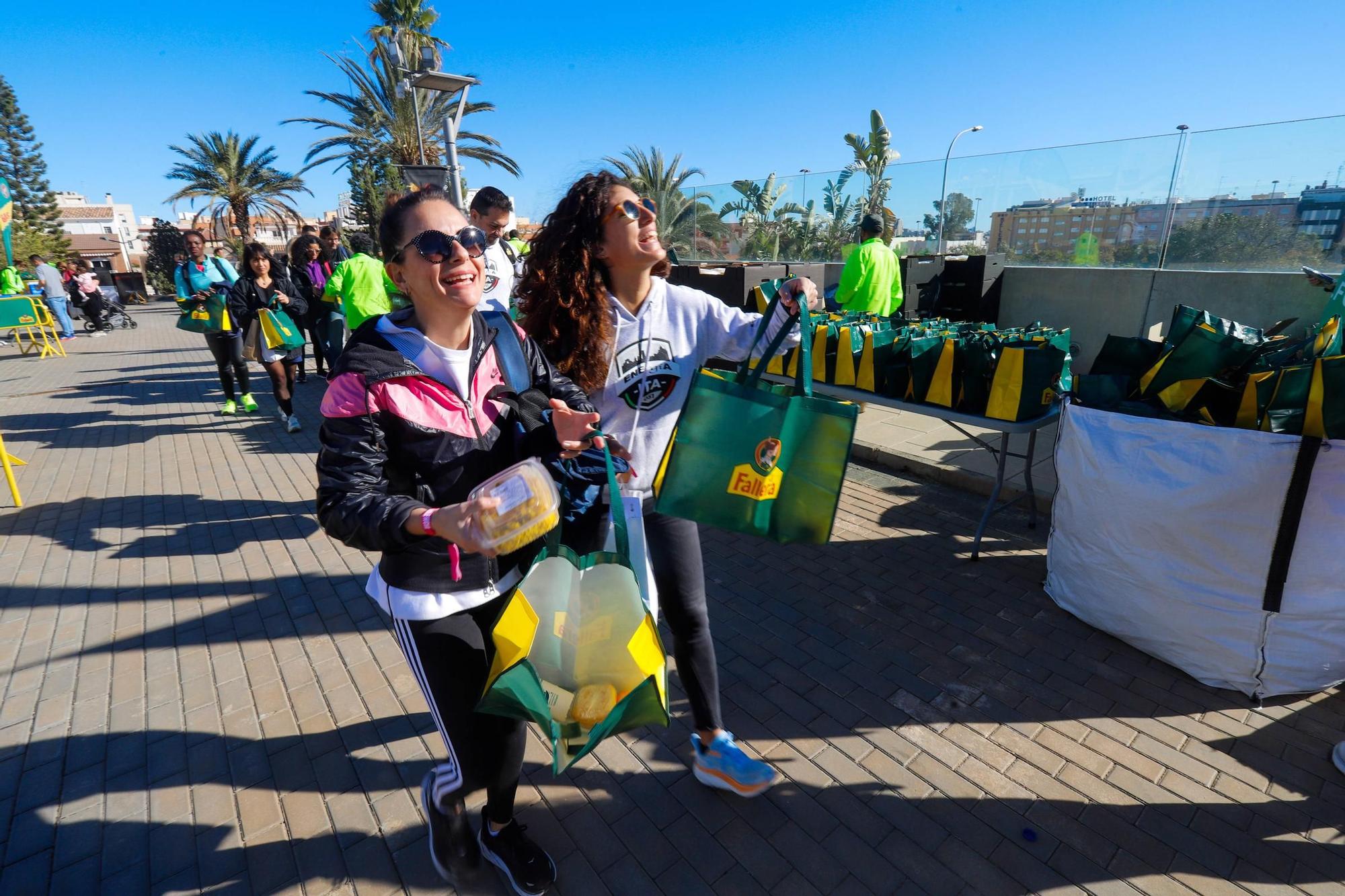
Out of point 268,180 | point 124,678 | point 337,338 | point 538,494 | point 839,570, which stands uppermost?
point 268,180

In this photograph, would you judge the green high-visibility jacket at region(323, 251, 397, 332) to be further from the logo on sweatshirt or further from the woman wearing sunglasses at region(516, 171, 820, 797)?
the logo on sweatshirt

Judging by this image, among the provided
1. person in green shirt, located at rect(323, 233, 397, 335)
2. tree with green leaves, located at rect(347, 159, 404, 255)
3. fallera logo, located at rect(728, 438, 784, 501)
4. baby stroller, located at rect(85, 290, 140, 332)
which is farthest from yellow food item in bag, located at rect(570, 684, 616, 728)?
baby stroller, located at rect(85, 290, 140, 332)

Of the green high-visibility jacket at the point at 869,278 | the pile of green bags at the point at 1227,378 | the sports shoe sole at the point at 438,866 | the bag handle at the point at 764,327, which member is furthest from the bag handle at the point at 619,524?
the green high-visibility jacket at the point at 869,278

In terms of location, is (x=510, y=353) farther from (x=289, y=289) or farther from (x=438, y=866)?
(x=289, y=289)

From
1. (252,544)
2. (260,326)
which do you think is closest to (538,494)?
(252,544)

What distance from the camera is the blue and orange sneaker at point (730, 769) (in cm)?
235

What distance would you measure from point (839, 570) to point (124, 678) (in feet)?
13.0

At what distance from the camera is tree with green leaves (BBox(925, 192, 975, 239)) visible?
10.5m

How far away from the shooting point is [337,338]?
9266 mm

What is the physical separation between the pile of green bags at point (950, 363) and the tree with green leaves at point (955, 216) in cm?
596

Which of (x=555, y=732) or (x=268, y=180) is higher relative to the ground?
(x=268, y=180)

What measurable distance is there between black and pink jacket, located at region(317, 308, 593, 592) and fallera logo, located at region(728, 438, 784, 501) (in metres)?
0.59

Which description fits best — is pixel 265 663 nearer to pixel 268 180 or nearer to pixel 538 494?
pixel 538 494

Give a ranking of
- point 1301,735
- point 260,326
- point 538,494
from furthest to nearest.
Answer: point 260,326 < point 1301,735 < point 538,494
